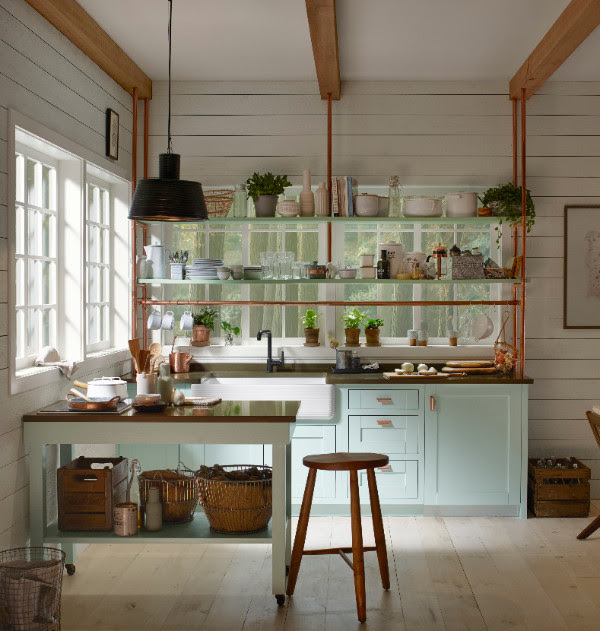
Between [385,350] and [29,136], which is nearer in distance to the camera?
[29,136]

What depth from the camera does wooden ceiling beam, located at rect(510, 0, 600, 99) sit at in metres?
4.30

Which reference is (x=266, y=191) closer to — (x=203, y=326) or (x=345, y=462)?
(x=203, y=326)

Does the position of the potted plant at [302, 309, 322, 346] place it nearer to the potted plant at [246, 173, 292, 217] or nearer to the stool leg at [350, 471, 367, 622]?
the potted plant at [246, 173, 292, 217]

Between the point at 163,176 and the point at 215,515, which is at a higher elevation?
the point at 163,176

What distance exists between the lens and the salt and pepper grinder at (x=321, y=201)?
5809mm

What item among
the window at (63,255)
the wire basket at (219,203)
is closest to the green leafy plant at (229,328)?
the window at (63,255)

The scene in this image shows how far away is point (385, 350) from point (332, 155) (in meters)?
1.52

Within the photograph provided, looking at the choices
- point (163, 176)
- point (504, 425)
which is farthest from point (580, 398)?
point (163, 176)

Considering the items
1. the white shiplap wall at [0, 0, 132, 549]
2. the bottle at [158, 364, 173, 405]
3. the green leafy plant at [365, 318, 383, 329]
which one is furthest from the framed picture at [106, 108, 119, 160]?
the green leafy plant at [365, 318, 383, 329]

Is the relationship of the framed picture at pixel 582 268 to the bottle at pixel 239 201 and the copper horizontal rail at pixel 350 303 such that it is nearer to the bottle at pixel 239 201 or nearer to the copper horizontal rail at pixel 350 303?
the copper horizontal rail at pixel 350 303

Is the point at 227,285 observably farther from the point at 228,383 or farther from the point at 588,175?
the point at 588,175

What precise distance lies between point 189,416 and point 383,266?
7.51 ft

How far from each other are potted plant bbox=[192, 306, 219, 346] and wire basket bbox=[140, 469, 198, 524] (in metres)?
1.90

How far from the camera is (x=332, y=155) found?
6117 mm
